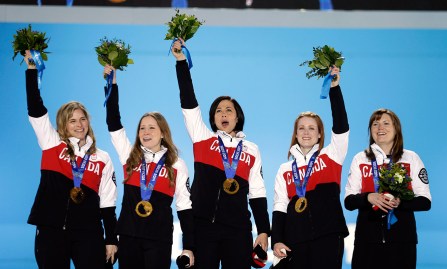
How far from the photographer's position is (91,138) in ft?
19.2

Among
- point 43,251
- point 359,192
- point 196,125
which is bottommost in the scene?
point 43,251

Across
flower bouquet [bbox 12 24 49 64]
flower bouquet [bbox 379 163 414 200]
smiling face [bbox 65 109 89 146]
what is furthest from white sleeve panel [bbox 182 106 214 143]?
flower bouquet [bbox 379 163 414 200]

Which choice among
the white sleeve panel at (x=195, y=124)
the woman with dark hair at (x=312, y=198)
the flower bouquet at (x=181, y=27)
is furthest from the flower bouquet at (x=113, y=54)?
the woman with dark hair at (x=312, y=198)

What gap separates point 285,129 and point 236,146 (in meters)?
2.26

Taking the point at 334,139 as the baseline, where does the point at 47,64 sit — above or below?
above

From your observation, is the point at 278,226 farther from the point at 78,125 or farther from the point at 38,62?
the point at 38,62

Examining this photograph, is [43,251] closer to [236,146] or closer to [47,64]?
[236,146]

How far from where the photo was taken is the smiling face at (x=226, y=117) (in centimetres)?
593

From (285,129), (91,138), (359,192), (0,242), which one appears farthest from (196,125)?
(0,242)

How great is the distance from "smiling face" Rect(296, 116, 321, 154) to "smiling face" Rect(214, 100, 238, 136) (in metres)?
0.47

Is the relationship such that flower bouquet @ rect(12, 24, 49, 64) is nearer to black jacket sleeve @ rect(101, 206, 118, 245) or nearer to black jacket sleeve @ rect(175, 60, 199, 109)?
black jacket sleeve @ rect(175, 60, 199, 109)

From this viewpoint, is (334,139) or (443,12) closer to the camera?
(334,139)

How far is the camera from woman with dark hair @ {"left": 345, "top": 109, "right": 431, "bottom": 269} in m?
5.48

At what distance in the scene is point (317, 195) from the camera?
221 inches
